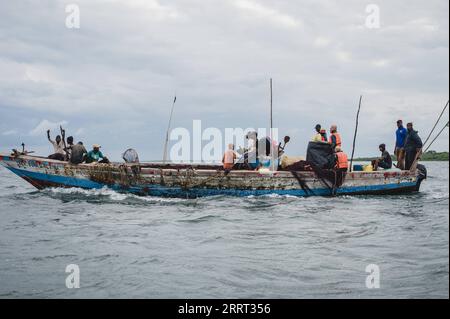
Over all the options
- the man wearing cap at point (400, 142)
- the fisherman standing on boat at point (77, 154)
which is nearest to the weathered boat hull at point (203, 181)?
the fisherman standing on boat at point (77, 154)

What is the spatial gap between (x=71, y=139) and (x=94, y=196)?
250 centimetres

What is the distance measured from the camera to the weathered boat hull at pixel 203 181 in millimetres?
14547

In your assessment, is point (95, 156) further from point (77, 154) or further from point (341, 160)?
point (341, 160)

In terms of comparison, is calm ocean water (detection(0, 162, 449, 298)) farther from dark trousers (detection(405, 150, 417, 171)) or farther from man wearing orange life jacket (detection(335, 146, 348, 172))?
dark trousers (detection(405, 150, 417, 171))

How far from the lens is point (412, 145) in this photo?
16.0 m

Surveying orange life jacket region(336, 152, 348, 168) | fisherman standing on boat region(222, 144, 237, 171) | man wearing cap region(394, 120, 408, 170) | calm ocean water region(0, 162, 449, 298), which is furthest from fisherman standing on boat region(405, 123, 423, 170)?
fisherman standing on boat region(222, 144, 237, 171)

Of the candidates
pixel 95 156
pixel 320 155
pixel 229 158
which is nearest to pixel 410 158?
pixel 320 155

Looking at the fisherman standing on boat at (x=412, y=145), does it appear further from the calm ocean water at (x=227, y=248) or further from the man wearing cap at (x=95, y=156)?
the man wearing cap at (x=95, y=156)

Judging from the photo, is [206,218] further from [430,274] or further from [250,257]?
[430,274]

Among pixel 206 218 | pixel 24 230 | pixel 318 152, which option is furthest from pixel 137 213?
pixel 318 152

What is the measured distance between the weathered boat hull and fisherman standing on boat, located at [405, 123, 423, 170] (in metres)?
0.65

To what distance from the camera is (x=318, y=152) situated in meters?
14.5

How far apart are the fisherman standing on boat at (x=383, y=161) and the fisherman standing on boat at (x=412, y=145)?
70 cm

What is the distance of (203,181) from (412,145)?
802cm
